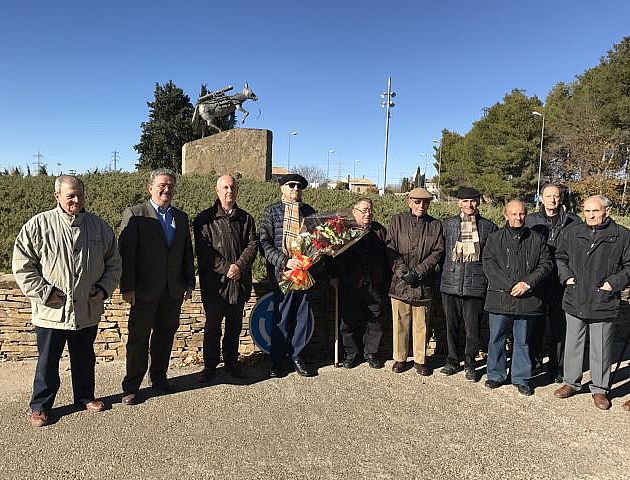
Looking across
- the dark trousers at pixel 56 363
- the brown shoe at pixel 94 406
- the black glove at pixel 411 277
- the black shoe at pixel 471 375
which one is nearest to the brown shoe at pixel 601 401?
the black shoe at pixel 471 375

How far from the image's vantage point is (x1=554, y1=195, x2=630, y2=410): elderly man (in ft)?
13.9

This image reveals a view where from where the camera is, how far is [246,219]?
4570 mm

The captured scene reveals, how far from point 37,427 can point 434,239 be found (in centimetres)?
375

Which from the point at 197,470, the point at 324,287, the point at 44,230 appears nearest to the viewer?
the point at 197,470

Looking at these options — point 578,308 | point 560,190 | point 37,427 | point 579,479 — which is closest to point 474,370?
point 578,308

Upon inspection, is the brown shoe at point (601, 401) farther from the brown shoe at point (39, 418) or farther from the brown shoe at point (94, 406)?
the brown shoe at point (39, 418)

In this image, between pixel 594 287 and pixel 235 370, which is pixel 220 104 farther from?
pixel 594 287

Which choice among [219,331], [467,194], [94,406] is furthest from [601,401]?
[94,406]

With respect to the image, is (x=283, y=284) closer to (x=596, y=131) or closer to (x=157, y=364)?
(x=157, y=364)

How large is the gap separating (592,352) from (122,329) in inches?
183

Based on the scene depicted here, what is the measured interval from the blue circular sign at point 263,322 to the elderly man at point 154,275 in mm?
908

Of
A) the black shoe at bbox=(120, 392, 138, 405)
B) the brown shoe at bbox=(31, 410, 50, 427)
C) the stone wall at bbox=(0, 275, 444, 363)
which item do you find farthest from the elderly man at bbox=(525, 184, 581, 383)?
the brown shoe at bbox=(31, 410, 50, 427)

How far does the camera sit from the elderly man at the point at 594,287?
4.24 meters

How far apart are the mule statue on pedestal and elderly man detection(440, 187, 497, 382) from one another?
10835 millimetres
